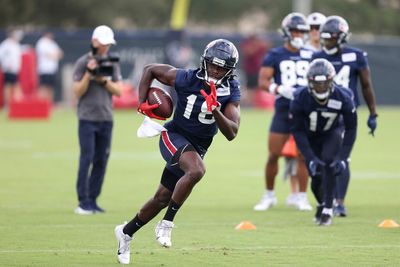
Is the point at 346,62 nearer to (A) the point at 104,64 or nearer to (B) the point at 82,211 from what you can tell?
(A) the point at 104,64

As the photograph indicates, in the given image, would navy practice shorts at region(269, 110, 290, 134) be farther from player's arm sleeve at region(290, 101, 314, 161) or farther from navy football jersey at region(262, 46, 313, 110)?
player's arm sleeve at region(290, 101, 314, 161)

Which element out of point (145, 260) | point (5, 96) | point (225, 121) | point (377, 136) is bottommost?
point (5, 96)

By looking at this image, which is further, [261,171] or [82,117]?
[261,171]

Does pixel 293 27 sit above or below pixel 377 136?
above

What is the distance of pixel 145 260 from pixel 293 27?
15.3 feet

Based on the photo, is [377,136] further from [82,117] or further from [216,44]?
[216,44]

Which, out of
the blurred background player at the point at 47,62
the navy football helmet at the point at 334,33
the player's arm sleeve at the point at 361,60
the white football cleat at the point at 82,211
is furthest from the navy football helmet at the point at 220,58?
the blurred background player at the point at 47,62

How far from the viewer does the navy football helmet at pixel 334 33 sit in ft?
39.9

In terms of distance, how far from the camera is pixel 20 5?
125 feet

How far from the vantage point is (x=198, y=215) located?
488 inches

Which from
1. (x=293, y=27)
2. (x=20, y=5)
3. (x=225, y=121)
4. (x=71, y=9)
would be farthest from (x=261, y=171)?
(x=71, y=9)

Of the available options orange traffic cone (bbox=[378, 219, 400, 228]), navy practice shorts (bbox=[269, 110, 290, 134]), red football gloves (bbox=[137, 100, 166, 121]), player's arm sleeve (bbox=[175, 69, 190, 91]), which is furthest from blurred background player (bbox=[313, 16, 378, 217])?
red football gloves (bbox=[137, 100, 166, 121])

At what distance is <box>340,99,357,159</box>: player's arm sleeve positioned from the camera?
11500 mm

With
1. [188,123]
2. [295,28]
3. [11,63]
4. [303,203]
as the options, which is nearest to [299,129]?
[303,203]
